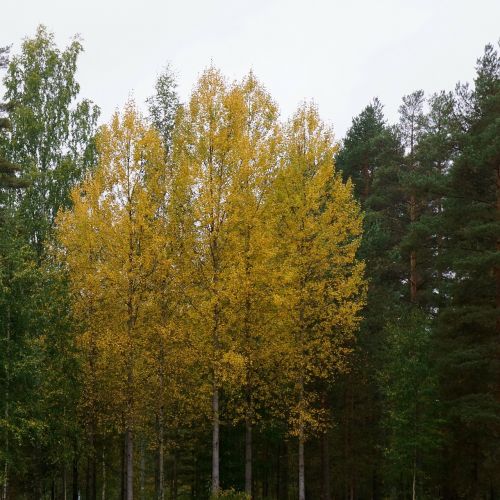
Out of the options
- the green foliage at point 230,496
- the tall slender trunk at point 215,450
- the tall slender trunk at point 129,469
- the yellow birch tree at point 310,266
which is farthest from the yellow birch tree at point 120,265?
the yellow birch tree at point 310,266

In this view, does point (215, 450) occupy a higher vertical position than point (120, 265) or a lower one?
lower

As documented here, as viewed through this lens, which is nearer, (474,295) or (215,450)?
(215,450)

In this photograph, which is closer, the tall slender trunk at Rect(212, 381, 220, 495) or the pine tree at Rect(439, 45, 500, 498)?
the tall slender trunk at Rect(212, 381, 220, 495)

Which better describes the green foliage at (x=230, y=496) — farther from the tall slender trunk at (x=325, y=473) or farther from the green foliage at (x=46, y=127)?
the green foliage at (x=46, y=127)

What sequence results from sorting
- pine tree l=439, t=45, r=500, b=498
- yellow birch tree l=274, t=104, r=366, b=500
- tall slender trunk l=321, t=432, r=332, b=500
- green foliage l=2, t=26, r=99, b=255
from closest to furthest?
pine tree l=439, t=45, r=500, b=498, yellow birch tree l=274, t=104, r=366, b=500, tall slender trunk l=321, t=432, r=332, b=500, green foliage l=2, t=26, r=99, b=255

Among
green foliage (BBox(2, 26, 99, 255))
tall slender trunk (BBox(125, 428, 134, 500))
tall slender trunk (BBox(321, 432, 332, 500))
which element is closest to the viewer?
tall slender trunk (BBox(125, 428, 134, 500))

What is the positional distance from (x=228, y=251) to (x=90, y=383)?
687 cm

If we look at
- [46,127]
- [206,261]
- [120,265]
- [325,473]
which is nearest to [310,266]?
[206,261]

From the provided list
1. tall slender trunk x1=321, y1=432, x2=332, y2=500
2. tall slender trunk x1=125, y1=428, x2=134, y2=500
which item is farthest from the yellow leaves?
tall slender trunk x1=321, y1=432, x2=332, y2=500

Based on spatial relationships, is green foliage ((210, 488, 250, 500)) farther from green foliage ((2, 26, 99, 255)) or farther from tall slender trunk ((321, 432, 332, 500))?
green foliage ((2, 26, 99, 255))

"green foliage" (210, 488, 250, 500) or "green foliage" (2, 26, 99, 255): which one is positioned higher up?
"green foliage" (2, 26, 99, 255)

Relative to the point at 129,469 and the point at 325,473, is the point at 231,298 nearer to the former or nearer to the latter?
the point at 129,469

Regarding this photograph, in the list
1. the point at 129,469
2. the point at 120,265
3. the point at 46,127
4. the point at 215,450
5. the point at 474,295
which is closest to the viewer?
the point at 215,450

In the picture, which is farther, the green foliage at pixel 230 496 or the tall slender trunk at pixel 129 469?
the tall slender trunk at pixel 129 469
